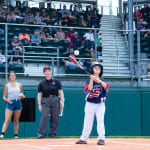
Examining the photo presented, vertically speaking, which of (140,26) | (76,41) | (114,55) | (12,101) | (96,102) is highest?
(140,26)

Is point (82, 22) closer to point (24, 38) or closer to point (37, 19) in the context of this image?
point (37, 19)

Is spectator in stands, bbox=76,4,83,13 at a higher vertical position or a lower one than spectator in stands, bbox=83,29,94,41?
higher

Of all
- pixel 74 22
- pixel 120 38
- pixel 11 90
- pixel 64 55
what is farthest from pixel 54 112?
pixel 74 22

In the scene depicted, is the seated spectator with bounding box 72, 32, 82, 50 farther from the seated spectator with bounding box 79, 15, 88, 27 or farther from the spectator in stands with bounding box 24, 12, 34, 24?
the seated spectator with bounding box 79, 15, 88, 27

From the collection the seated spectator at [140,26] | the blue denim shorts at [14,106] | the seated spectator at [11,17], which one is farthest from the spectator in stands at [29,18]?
the blue denim shorts at [14,106]

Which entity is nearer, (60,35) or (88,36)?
(88,36)

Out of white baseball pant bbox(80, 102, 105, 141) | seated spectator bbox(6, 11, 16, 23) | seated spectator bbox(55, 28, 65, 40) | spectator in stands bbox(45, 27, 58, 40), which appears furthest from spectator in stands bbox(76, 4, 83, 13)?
white baseball pant bbox(80, 102, 105, 141)

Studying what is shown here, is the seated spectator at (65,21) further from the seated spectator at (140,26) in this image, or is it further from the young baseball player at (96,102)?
the young baseball player at (96,102)

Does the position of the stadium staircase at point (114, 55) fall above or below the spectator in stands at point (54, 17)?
below

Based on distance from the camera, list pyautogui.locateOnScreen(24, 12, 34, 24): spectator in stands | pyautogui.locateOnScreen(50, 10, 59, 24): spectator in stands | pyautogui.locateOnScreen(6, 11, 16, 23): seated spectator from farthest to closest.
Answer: pyautogui.locateOnScreen(50, 10, 59, 24): spectator in stands, pyautogui.locateOnScreen(24, 12, 34, 24): spectator in stands, pyautogui.locateOnScreen(6, 11, 16, 23): seated spectator

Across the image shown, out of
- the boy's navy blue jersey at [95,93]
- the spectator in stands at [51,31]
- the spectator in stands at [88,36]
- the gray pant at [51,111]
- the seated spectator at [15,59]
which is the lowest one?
the gray pant at [51,111]

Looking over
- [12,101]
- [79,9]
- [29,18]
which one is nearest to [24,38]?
[29,18]

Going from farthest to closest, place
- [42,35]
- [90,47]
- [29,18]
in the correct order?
1. [29,18]
2. [42,35]
3. [90,47]

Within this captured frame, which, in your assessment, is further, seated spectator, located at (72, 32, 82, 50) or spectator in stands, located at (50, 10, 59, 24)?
spectator in stands, located at (50, 10, 59, 24)
